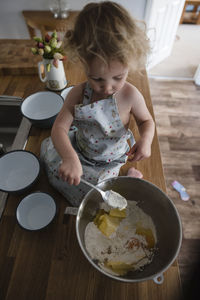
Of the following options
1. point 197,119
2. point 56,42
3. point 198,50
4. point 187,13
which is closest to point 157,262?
point 56,42

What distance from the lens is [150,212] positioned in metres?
0.54

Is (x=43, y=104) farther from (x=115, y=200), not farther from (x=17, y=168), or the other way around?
(x=115, y=200)

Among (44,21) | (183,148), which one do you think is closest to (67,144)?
(183,148)

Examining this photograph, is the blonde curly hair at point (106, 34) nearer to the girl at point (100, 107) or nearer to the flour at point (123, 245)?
the girl at point (100, 107)

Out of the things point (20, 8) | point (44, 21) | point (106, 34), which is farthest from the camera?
point (20, 8)

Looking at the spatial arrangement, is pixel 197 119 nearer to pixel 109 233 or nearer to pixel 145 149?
pixel 145 149

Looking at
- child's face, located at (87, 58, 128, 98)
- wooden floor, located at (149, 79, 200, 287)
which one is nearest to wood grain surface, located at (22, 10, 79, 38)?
wooden floor, located at (149, 79, 200, 287)

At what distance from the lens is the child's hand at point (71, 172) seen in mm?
488

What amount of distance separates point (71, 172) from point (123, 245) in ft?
0.78

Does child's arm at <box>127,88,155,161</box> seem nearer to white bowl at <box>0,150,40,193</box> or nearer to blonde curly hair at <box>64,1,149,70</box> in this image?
blonde curly hair at <box>64,1,149,70</box>

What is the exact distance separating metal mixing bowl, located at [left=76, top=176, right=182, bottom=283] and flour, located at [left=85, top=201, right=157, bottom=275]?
0.02 m

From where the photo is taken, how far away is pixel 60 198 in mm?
624

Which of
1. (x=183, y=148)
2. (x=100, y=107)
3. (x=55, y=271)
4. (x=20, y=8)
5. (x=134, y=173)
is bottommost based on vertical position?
(x=183, y=148)

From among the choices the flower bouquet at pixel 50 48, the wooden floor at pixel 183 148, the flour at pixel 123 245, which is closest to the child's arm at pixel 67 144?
the flour at pixel 123 245
